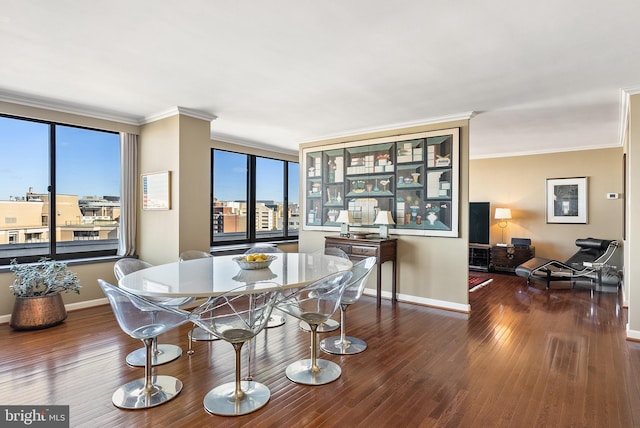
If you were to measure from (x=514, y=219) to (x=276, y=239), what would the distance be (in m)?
4.96

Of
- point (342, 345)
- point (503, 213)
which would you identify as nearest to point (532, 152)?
point (503, 213)

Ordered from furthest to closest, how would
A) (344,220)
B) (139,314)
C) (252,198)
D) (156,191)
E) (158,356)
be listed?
(252,198) < (344,220) < (156,191) < (158,356) < (139,314)

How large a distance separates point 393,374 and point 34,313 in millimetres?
3693

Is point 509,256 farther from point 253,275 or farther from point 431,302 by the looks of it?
point 253,275

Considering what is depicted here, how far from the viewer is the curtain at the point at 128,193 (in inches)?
194

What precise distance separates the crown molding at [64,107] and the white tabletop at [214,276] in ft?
8.85

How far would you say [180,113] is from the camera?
4.43m

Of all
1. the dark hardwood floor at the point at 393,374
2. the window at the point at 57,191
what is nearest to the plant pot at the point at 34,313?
the dark hardwood floor at the point at 393,374

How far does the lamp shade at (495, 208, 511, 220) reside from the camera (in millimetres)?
7281

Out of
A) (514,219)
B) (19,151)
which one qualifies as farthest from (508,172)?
→ (19,151)

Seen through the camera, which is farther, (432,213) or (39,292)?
(432,213)

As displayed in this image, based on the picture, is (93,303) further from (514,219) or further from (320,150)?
(514,219)

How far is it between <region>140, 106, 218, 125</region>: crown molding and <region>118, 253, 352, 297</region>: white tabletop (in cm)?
204

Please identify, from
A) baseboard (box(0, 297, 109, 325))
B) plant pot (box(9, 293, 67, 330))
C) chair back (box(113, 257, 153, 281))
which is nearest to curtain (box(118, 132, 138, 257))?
baseboard (box(0, 297, 109, 325))
